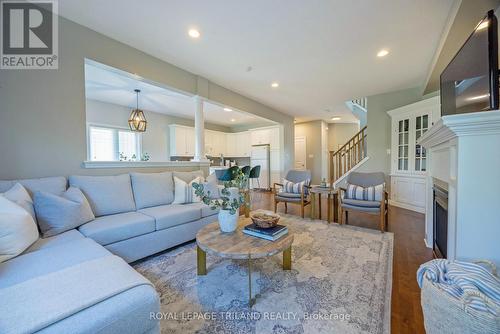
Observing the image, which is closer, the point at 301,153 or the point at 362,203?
the point at 362,203

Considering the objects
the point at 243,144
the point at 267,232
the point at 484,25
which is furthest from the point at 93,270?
the point at 243,144

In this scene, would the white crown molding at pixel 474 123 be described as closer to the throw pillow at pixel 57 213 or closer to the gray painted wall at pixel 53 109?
the throw pillow at pixel 57 213

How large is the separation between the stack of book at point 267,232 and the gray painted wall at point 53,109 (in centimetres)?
205

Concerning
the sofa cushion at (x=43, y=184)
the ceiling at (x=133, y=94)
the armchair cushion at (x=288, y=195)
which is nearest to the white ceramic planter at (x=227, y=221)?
the sofa cushion at (x=43, y=184)

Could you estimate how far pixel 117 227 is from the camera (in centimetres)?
191

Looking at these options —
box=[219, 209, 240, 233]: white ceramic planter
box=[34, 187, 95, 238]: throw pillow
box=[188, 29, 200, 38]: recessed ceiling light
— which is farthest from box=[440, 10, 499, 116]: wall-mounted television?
box=[34, 187, 95, 238]: throw pillow

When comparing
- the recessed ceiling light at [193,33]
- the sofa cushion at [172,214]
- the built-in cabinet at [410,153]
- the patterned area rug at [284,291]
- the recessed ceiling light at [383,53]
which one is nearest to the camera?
the patterned area rug at [284,291]

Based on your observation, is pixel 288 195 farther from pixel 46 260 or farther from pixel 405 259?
pixel 46 260

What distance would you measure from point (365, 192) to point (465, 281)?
89.0 inches

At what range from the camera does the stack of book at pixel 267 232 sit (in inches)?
66.6

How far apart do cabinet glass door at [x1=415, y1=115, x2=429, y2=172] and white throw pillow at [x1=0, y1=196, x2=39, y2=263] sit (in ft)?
18.5

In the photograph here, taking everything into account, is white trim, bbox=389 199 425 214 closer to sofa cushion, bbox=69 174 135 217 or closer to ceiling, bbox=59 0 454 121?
ceiling, bbox=59 0 454 121

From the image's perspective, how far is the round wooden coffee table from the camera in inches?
56.7

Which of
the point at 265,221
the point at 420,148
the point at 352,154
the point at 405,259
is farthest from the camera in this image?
the point at 352,154
